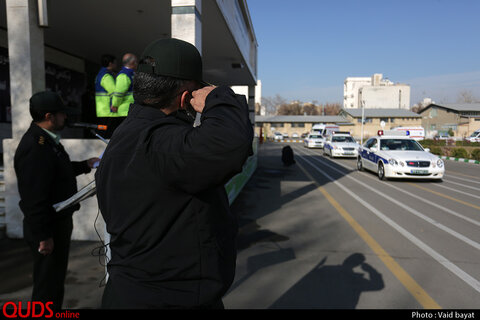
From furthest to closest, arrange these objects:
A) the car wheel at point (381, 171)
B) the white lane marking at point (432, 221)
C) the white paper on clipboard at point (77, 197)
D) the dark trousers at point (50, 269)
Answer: the car wheel at point (381, 171) < the white lane marking at point (432, 221) < the dark trousers at point (50, 269) < the white paper on clipboard at point (77, 197)

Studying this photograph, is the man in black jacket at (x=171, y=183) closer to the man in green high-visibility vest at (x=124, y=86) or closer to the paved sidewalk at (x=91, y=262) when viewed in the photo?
the paved sidewalk at (x=91, y=262)

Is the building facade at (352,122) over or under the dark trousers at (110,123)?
over

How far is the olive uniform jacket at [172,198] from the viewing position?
114 centimetres

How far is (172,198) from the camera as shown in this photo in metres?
1.22

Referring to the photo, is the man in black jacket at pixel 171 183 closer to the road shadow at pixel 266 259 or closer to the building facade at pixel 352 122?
the road shadow at pixel 266 259

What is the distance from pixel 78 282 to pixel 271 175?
961 centimetres

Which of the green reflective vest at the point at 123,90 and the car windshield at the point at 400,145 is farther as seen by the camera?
the car windshield at the point at 400,145

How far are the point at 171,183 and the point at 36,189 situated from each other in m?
1.56

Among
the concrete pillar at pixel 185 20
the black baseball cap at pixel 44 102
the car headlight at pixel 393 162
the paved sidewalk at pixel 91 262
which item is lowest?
the paved sidewalk at pixel 91 262

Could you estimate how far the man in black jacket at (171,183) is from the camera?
115 centimetres

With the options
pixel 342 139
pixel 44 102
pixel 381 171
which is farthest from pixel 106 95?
pixel 342 139

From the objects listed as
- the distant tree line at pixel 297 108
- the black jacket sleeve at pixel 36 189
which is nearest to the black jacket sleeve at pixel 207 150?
the black jacket sleeve at pixel 36 189

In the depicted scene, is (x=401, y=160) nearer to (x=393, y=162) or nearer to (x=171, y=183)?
(x=393, y=162)

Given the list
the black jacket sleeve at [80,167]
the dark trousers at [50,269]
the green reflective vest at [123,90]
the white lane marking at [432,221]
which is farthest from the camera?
the white lane marking at [432,221]
